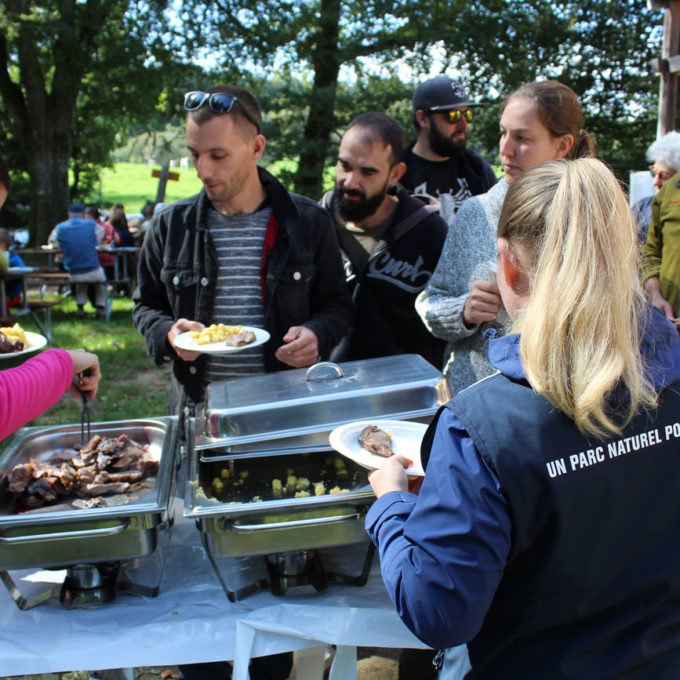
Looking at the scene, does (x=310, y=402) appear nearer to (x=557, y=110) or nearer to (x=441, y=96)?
(x=557, y=110)

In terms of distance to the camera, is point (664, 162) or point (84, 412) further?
point (664, 162)

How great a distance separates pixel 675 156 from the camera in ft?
12.4

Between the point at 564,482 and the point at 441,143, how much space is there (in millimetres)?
2471

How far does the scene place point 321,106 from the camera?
11.7 meters

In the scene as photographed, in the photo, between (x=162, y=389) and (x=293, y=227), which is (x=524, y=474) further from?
(x=162, y=389)

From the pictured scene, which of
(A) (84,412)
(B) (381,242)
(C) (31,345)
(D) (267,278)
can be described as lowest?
(A) (84,412)

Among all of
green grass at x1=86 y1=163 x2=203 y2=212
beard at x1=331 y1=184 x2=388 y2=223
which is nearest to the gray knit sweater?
beard at x1=331 y1=184 x2=388 y2=223

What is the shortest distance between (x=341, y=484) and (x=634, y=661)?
2.31 ft

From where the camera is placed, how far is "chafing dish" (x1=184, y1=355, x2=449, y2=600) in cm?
137

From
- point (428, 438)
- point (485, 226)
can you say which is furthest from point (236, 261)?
point (428, 438)

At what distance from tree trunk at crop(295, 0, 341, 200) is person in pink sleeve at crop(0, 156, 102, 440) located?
10.4 m

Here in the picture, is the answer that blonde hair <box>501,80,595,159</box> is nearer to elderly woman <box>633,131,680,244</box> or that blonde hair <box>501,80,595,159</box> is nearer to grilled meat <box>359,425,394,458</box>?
grilled meat <box>359,425,394,458</box>

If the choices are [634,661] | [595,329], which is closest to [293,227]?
[595,329]

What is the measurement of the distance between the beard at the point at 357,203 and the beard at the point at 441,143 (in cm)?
74
